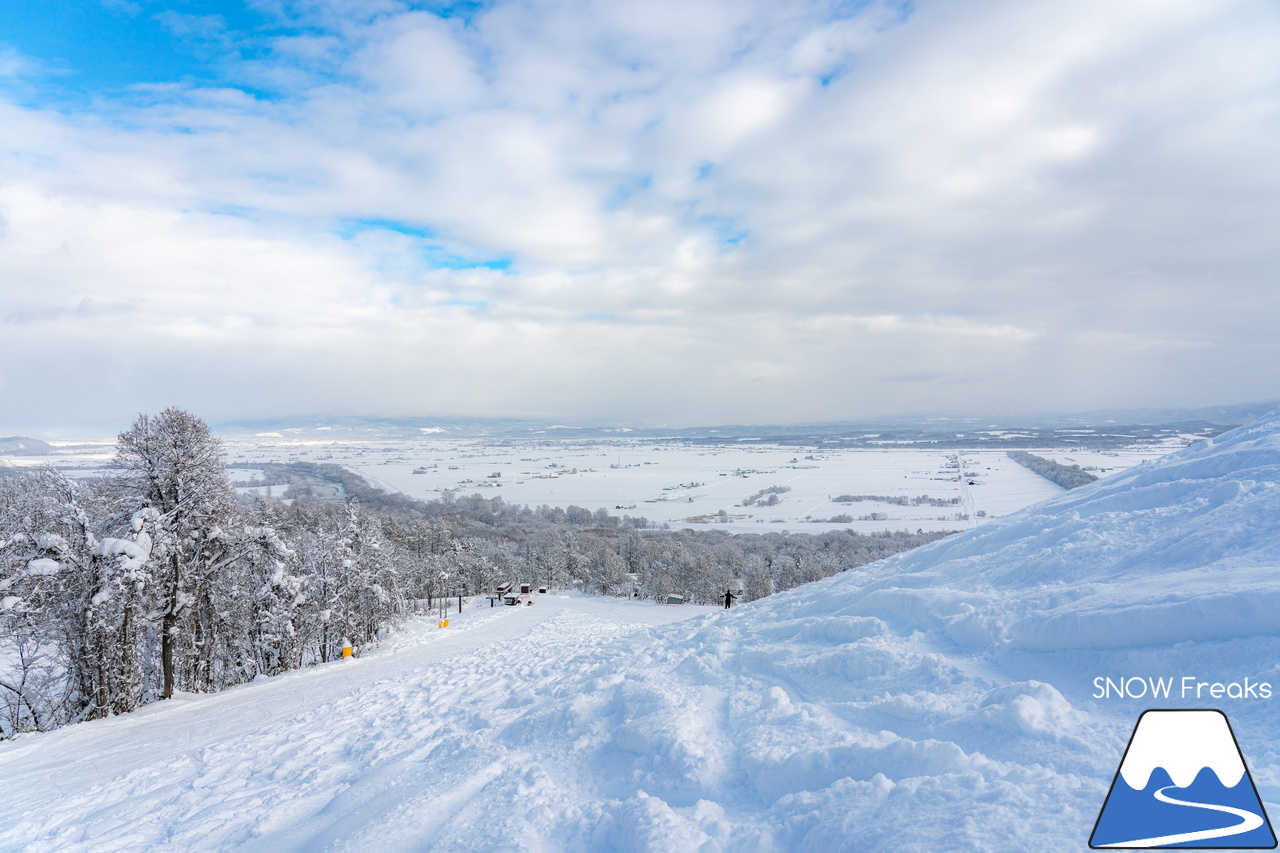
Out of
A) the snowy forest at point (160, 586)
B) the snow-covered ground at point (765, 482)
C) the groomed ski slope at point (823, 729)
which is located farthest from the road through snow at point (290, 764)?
the snow-covered ground at point (765, 482)

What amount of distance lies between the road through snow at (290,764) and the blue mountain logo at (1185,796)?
4782mm

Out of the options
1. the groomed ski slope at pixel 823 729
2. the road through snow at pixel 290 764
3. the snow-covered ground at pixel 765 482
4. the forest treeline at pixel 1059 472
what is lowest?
the snow-covered ground at pixel 765 482

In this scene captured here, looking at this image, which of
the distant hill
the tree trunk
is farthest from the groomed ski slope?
the distant hill

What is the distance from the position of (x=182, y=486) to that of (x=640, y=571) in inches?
2085

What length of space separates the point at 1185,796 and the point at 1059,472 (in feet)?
235

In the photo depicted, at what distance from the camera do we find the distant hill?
13975 cm

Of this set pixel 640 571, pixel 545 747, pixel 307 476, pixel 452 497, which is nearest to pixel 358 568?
pixel 545 747

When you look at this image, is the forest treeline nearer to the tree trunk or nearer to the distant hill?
the tree trunk

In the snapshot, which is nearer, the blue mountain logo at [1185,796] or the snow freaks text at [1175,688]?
the blue mountain logo at [1185,796]

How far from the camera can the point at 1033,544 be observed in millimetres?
7922

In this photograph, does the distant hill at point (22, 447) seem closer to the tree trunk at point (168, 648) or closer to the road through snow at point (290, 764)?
the tree trunk at point (168, 648)

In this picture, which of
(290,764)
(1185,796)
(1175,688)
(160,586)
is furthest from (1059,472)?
(160,586)

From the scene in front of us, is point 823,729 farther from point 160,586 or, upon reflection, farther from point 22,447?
point 22,447

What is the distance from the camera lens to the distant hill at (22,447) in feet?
458
